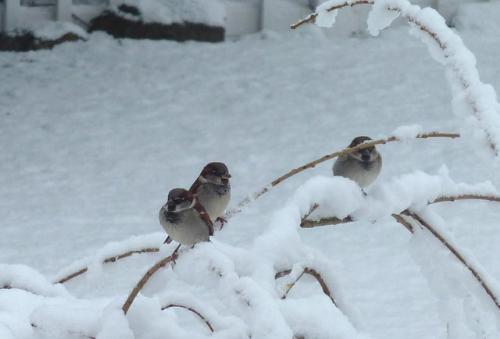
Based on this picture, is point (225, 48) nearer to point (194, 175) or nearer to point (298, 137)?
point (298, 137)

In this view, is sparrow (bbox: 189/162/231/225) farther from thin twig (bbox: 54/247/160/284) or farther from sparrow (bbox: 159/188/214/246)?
thin twig (bbox: 54/247/160/284)

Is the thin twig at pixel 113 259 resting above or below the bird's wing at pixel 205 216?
above

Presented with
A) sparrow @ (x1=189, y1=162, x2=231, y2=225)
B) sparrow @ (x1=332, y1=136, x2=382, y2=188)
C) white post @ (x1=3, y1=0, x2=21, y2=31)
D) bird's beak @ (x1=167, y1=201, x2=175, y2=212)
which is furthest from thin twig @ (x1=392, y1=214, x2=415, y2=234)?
white post @ (x1=3, y1=0, x2=21, y2=31)

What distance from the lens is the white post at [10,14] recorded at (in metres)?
6.84

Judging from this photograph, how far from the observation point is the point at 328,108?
659 centimetres

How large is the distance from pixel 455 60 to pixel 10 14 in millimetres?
6305

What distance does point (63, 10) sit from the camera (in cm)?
704

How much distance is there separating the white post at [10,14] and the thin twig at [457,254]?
20.0 ft

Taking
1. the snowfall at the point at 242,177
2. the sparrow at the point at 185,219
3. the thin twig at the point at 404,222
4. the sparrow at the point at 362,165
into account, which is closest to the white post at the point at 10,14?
the snowfall at the point at 242,177

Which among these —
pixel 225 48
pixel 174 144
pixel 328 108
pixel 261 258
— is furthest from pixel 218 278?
pixel 225 48

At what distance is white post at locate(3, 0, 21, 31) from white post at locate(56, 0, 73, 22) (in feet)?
0.90

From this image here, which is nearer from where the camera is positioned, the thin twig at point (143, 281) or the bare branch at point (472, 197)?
the thin twig at point (143, 281)

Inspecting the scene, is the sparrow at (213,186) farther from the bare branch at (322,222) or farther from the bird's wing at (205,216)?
the bare branch at (322,222)

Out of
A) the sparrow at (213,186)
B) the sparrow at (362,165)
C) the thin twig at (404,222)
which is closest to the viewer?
the thin twig at (404,222)
